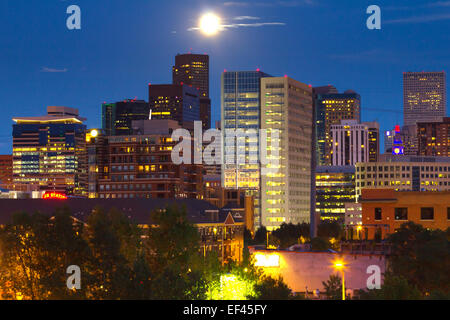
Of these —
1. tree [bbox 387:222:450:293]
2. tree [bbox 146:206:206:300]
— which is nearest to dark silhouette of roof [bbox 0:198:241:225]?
tree [bbox 146:206:206:300]

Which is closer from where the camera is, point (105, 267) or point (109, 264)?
point (105, 267)

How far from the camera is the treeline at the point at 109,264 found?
263 ft

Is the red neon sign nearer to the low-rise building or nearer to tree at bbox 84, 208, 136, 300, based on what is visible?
the low-rise building

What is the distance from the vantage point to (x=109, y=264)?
283 ft

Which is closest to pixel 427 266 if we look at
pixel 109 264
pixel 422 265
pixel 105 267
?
pixel 422 265

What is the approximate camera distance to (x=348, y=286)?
9138 cm

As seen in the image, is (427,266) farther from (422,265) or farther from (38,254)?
(38,254)

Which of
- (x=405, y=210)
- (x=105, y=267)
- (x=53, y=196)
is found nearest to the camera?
(x=105, y=267)

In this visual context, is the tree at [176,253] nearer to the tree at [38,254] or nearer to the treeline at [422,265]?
the tree at [38,254]

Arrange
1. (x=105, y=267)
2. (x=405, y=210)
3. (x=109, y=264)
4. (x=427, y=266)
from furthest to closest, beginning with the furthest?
(x=405, y=210) → (x=427, y=266) → (x=109, y=264) → (x=105, y=267)

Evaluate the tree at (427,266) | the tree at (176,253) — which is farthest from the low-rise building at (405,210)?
the tree at (427,266)

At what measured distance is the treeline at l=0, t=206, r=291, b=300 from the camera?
80.1 meters

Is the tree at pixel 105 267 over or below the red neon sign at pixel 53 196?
below

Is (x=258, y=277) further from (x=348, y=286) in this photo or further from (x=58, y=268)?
(x=58, y=268)
